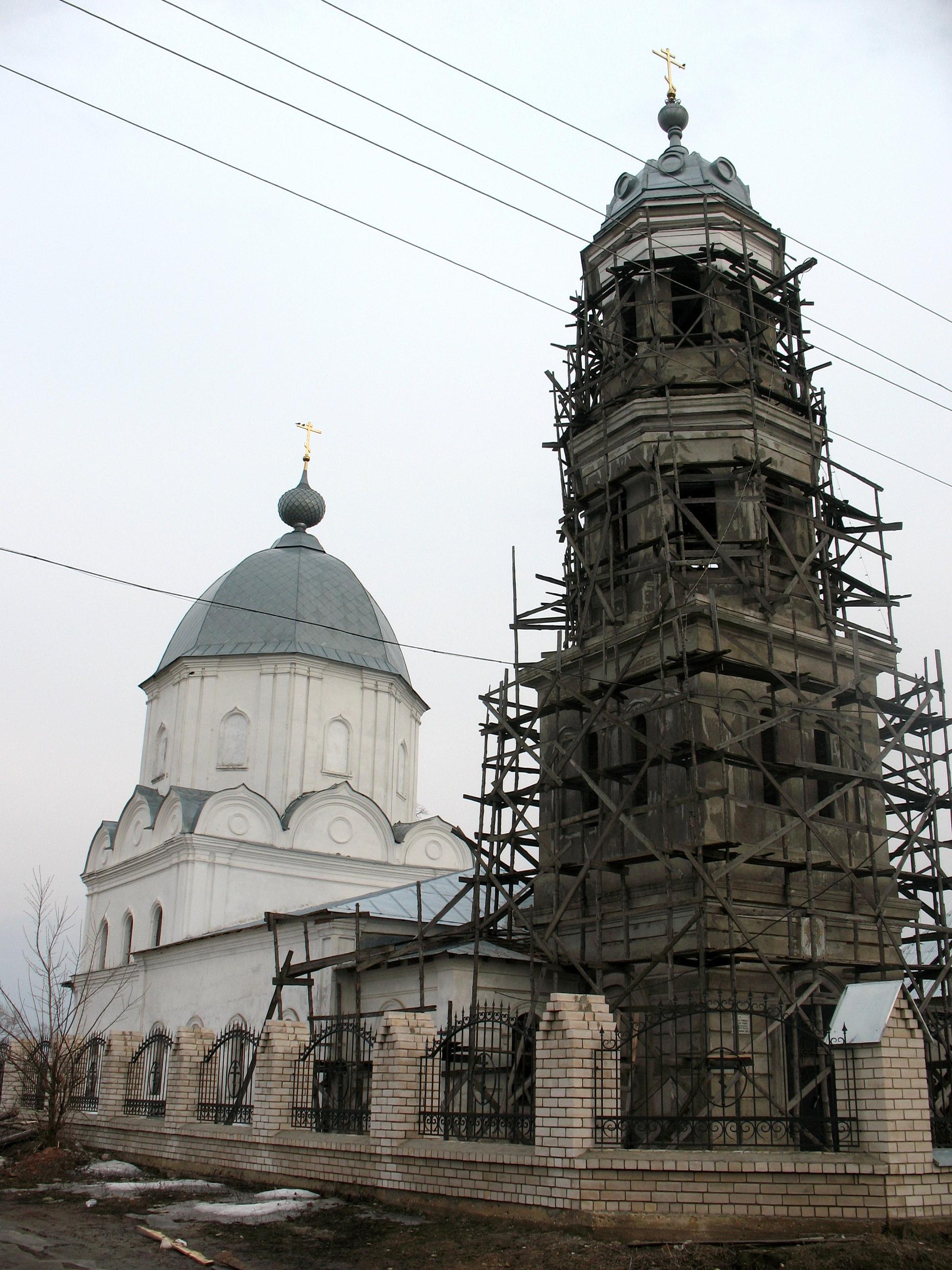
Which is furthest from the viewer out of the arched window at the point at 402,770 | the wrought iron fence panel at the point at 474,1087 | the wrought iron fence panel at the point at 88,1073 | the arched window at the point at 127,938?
the arched window at the point at 402,770

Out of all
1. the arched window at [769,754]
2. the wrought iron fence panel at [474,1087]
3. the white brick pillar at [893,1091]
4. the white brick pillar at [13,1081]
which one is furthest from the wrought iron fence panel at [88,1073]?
the white brick pillar at [893,1091]

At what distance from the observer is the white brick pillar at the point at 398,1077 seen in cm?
1223

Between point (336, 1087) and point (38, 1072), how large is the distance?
20.4ft

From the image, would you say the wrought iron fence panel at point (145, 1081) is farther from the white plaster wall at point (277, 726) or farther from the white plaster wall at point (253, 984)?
the white plaster wall at point (277, 726)

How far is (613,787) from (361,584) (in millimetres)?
16939

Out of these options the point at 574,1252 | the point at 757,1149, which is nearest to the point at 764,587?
the point at 757,1149

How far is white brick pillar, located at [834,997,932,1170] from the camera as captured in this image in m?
9.52

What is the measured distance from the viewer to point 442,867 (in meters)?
29.4

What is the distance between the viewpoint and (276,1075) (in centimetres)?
1460

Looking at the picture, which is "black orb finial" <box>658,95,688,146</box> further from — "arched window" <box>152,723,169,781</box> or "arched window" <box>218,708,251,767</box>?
"arched window" <box>152,723,169,781</box>

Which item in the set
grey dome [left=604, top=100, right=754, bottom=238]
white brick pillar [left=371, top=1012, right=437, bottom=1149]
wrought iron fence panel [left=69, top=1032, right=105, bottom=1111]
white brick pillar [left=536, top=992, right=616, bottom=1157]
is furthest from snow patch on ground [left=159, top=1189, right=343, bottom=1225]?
grey dome [left=604, top=100, right=754, bottom=238]

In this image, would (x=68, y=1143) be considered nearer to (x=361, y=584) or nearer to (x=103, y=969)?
(x=103, y=969)

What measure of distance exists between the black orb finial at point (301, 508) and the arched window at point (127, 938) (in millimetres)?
11574

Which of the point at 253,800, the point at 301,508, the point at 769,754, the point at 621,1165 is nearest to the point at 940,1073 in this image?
the point at 769,754
